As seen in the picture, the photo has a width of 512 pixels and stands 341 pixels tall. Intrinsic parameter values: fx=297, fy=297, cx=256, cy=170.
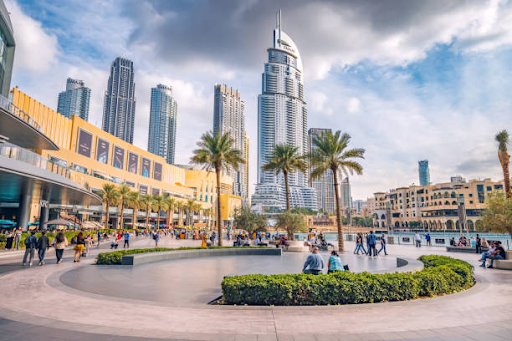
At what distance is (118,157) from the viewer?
7794 cm

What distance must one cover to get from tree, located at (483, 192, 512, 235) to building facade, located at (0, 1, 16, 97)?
44110 millimetres

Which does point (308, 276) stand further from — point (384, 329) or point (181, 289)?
point (181, 289)

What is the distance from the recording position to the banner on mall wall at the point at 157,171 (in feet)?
311

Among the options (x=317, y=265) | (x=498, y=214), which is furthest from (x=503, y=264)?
(x=317, y=265)

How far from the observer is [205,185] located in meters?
132

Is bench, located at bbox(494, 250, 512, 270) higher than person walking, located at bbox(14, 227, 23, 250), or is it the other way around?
person walking, located at bbox(14, 227, 23, 250)

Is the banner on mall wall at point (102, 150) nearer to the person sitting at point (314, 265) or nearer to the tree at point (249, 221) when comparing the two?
the tree at point (249, 221)

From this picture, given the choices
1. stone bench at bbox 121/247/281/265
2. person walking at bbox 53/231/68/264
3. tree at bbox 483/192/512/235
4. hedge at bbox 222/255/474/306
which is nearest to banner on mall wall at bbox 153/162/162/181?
stone bench at bbox 121/247/281/265

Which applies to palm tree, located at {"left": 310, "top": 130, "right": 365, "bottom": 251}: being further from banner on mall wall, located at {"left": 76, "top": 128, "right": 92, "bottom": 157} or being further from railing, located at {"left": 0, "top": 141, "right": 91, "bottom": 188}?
banner on mall wall, located at {"left": 76, "top": 128, "right": 92, "bottom": 157}

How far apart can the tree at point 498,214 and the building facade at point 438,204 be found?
7820 cm

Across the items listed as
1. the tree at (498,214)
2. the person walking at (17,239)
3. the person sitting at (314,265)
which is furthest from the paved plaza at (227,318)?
the person walking at (17,239)

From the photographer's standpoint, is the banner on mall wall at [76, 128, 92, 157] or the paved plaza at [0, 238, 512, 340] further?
the banner on mall wall at [76, 128, 92, 157]

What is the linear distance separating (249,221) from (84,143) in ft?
160

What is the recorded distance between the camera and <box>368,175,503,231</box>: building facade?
3942 inches
